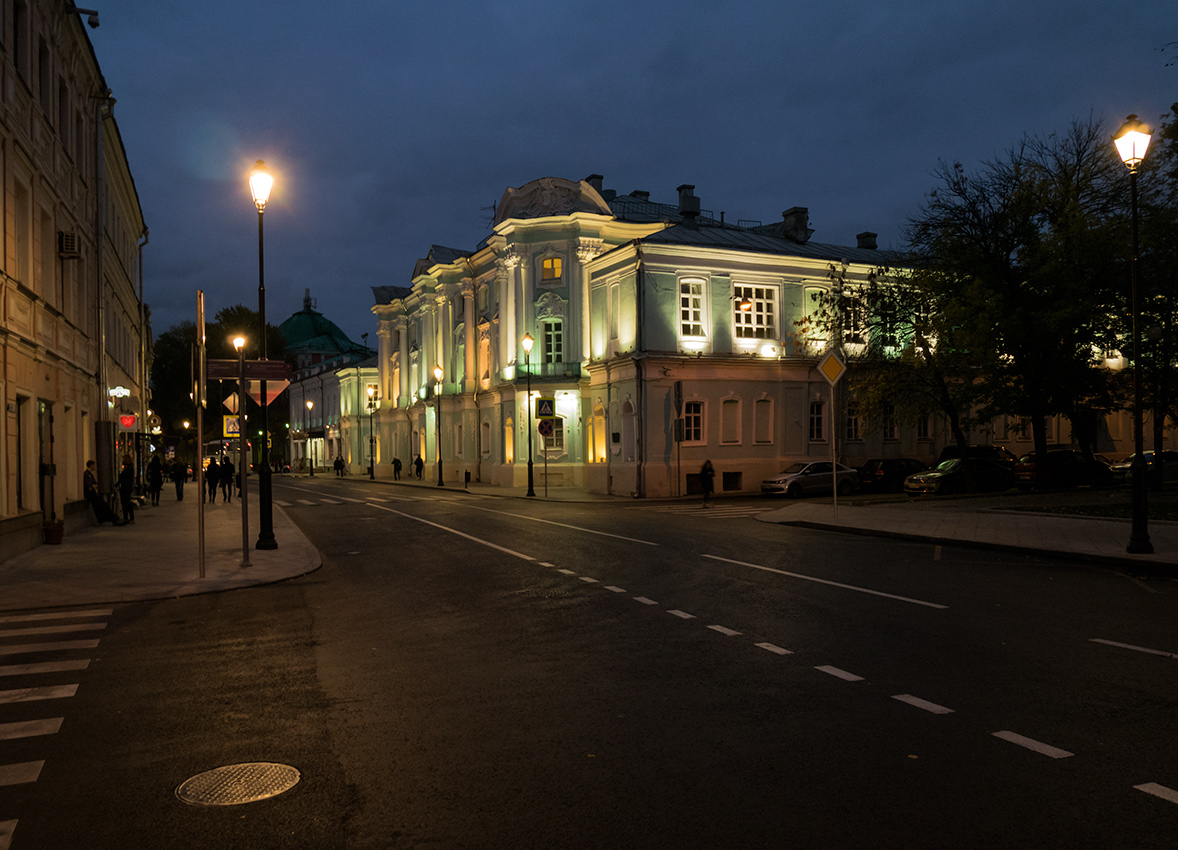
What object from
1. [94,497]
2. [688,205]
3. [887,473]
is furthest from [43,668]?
[688,205]

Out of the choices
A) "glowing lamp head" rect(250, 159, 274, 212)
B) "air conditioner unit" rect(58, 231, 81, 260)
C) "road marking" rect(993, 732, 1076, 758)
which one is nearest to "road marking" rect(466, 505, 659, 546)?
"glowing lamp head" rect(250, 159, 274, 212)

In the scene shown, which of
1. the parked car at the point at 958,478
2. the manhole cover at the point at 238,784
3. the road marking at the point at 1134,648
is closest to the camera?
the manhole cover at the point at 238,784

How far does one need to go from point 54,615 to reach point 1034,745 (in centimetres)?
1037

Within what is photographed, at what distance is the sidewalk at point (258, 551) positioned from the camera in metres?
12.3

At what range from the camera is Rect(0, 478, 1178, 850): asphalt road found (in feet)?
14.0

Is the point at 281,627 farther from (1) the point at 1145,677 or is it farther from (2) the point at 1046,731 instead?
(1) the point at 1145,677

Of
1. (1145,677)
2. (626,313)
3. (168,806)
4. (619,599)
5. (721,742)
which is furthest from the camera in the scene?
(626,313)

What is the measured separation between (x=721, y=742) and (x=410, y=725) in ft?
6.68

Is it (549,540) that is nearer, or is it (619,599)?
(619,599)

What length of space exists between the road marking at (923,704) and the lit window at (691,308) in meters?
31.8

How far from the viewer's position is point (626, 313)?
124 feet

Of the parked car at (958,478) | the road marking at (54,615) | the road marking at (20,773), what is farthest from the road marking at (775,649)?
the parked car at (958,478)

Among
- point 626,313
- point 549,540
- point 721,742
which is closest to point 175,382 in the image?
point 626,313

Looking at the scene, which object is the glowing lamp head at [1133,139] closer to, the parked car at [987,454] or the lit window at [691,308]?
the parked car at [987,454]
